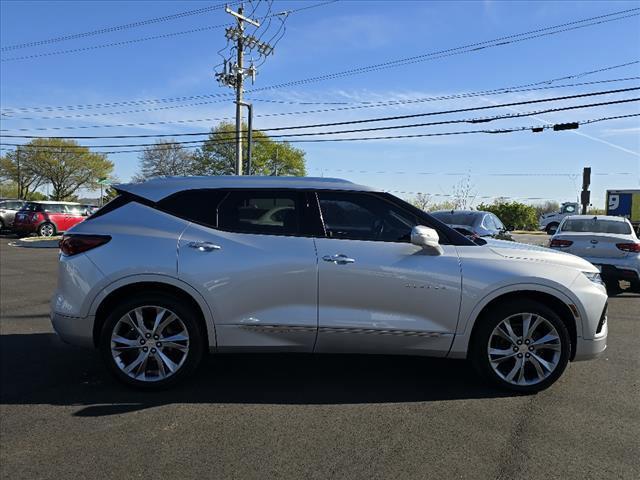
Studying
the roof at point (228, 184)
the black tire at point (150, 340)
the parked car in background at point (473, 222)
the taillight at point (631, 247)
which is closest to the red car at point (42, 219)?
the parked car in background at point (473, 222)

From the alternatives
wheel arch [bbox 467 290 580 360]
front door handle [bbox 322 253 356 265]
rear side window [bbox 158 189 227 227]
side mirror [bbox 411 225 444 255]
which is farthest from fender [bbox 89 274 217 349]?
wheel arch [bbox 467 290 580 360]

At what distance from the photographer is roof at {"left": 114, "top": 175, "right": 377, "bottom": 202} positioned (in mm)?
4547

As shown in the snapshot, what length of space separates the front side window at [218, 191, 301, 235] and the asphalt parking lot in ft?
4.41

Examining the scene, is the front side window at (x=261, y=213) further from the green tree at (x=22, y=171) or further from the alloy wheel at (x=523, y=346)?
the green tree at (x=22, y=171)

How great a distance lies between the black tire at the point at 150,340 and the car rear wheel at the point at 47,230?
75.1 ft

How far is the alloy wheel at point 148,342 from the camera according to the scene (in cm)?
427

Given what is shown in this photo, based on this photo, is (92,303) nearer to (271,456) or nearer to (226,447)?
(226,447)

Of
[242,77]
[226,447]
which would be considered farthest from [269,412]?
[242,77]

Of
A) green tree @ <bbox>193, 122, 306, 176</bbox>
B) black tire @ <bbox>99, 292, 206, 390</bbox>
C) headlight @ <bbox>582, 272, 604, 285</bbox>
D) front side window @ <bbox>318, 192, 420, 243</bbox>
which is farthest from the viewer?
green tree @ <bbox>193, 122, 306, 176</bbox>

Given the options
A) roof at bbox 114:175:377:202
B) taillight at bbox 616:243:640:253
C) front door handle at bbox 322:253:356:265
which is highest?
roof at bbox 114:175:377:202

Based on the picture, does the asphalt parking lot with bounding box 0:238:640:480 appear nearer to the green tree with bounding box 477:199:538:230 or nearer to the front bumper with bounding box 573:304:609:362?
the front bumper with bounding box 573:304:609:362

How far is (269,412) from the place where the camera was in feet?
13.0

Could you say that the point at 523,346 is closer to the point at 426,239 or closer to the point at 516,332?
the point at 516,332

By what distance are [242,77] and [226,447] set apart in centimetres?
2944
